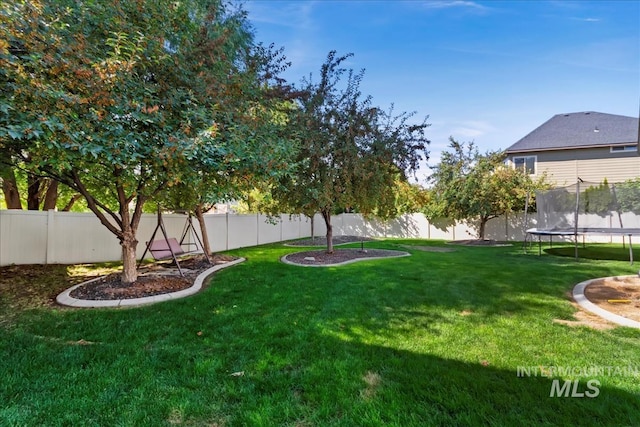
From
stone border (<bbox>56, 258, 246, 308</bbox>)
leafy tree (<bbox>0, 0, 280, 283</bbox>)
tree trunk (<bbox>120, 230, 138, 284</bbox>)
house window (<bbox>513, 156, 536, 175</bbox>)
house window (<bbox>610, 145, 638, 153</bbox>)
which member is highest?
house window (<bbox>610, 145, 638, 153</bbox>)

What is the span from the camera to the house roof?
52.6ft

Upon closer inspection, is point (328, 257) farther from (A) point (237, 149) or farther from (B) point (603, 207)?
(B) point (603, 207)

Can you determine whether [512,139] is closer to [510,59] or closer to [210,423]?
[510,59]

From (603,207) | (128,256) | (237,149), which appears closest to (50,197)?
(128,256)

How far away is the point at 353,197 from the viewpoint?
8.57 m

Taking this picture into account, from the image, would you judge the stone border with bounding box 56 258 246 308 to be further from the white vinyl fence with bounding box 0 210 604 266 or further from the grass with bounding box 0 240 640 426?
the white vinyl fence with bounding box 0 210 604 266

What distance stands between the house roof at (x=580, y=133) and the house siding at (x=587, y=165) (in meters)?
0.38

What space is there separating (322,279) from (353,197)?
338 centimetres

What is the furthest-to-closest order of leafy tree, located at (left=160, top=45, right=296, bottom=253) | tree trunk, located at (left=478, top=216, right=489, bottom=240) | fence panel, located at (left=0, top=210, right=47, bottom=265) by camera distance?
tree trunk, located at (left=478, top=216, right=489, bottom=240) < fence panel, located at (left=0, top=210, right=47, bottom=265) < leafy tree, located at (left=160, top=45, right=296, bottom=253)

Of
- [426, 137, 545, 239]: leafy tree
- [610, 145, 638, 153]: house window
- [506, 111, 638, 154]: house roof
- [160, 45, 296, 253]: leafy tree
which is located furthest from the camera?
[506, 111, 638, 154]: house roof

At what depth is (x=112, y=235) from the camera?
820cm

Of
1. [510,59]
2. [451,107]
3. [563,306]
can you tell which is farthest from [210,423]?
[451,107]

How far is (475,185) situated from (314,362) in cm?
1363

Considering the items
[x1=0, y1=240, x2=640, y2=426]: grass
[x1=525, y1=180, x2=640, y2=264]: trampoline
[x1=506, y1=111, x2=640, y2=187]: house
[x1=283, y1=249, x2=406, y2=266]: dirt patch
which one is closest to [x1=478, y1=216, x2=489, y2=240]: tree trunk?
[x1=506, y1=111, x2=640, y2=187]: house
